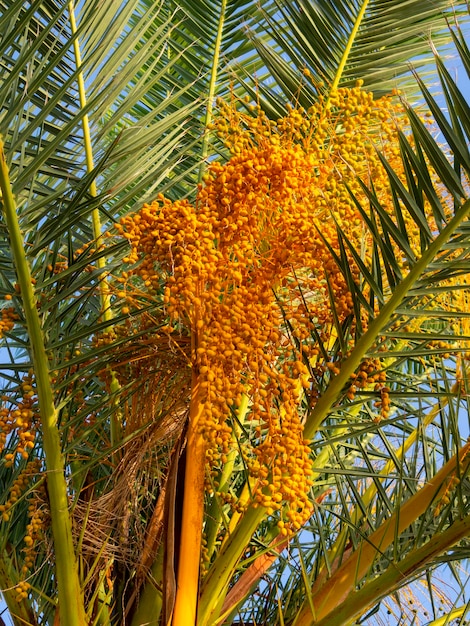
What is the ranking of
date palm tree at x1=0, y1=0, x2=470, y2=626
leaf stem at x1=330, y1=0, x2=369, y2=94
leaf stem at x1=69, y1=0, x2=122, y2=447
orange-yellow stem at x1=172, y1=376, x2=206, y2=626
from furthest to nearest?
1. leaf stem at x1=330, y1=0, x2=369, y2=94
2. leaf stem at x1=69, y1=0, x2=122, y2=447
3. orange-yellow stem at x1=172, y1=376, x2=206, y2=626
4. date palm tree at x1=0, y1=0, x2=470, y2=626

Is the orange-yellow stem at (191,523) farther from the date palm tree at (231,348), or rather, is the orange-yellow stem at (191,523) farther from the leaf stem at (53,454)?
the leaf stem at (53,454)

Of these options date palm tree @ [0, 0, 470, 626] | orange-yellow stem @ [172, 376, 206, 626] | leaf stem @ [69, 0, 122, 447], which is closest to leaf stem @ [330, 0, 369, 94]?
date palm tree @ [0, 0, 470, 626]


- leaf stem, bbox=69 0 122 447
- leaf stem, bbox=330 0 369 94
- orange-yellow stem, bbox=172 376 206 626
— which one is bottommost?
orange-yellow stem, bbox=172 376 206 626

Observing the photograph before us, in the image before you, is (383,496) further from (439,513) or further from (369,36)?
(369,36)

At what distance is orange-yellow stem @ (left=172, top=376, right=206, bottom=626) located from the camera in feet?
6.94

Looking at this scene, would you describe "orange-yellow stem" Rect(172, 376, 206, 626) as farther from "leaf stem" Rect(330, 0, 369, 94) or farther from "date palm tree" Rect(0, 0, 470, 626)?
"leaf stem" Rect(330, 0, 369, 94)

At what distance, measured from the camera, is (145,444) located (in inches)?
90.7

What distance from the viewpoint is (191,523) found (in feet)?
6.97

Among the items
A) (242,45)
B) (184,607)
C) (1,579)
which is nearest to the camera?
(184,607)

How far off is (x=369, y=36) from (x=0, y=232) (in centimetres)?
171

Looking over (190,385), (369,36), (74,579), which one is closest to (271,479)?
(190,385)

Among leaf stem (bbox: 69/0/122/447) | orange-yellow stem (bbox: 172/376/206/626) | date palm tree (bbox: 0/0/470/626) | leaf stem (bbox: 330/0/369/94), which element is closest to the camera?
date palm tree (bbox: 0/0/470/626)

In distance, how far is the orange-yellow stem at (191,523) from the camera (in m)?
2.12

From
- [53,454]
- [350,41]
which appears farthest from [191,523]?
[350,41]
